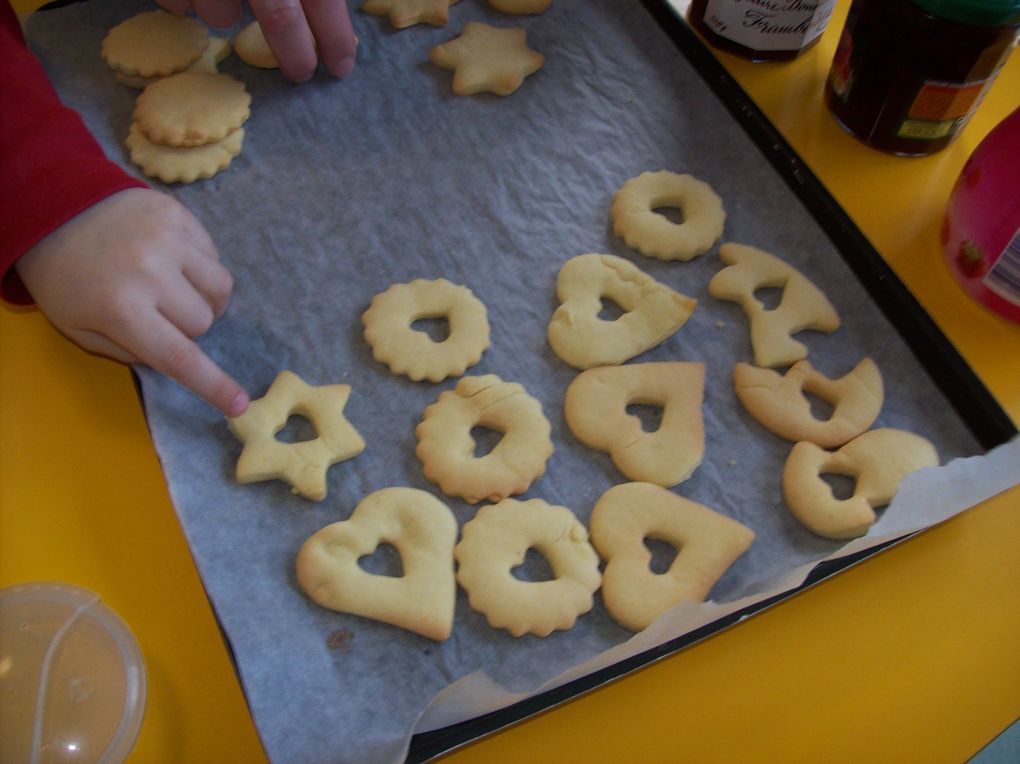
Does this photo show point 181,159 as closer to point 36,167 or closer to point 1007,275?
point 36,167

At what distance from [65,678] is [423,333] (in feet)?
1.31

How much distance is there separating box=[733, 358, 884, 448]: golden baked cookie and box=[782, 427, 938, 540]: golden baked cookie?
0.01 metres

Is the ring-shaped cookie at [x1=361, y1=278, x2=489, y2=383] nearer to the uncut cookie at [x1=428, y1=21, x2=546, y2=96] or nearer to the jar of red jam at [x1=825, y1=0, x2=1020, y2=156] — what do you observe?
the uncut cookie at [x1=428, y1=21, x2=546, y2=96]

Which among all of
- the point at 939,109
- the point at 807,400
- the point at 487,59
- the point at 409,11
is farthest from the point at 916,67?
the point at 409,11

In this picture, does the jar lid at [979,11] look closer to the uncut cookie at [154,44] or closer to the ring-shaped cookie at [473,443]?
the ring-shaped cookie at [473,443]

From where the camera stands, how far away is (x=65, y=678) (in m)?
0.64

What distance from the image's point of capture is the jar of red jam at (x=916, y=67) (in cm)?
76

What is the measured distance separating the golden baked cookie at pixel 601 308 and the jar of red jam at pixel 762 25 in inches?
13.2

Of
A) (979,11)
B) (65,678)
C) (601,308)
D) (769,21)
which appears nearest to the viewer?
(65,678)

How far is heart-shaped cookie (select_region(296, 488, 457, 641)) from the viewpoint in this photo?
26.4 inches

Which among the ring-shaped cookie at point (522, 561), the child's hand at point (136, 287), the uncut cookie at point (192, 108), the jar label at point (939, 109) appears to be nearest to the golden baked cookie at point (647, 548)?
the ring-shaped cookie at point (522, 561)

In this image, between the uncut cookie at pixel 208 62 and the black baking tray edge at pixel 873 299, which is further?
the uncut cookie at pixel 208 62

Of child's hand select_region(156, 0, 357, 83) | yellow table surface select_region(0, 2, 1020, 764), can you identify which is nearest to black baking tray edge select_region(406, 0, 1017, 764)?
yellow table surface select_region(0, 2, 1020, 764)

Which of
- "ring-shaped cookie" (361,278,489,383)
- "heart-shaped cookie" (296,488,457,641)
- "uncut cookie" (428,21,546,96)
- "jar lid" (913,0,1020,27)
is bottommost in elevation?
"heart-shaped cookie" (296,488,457,641)
